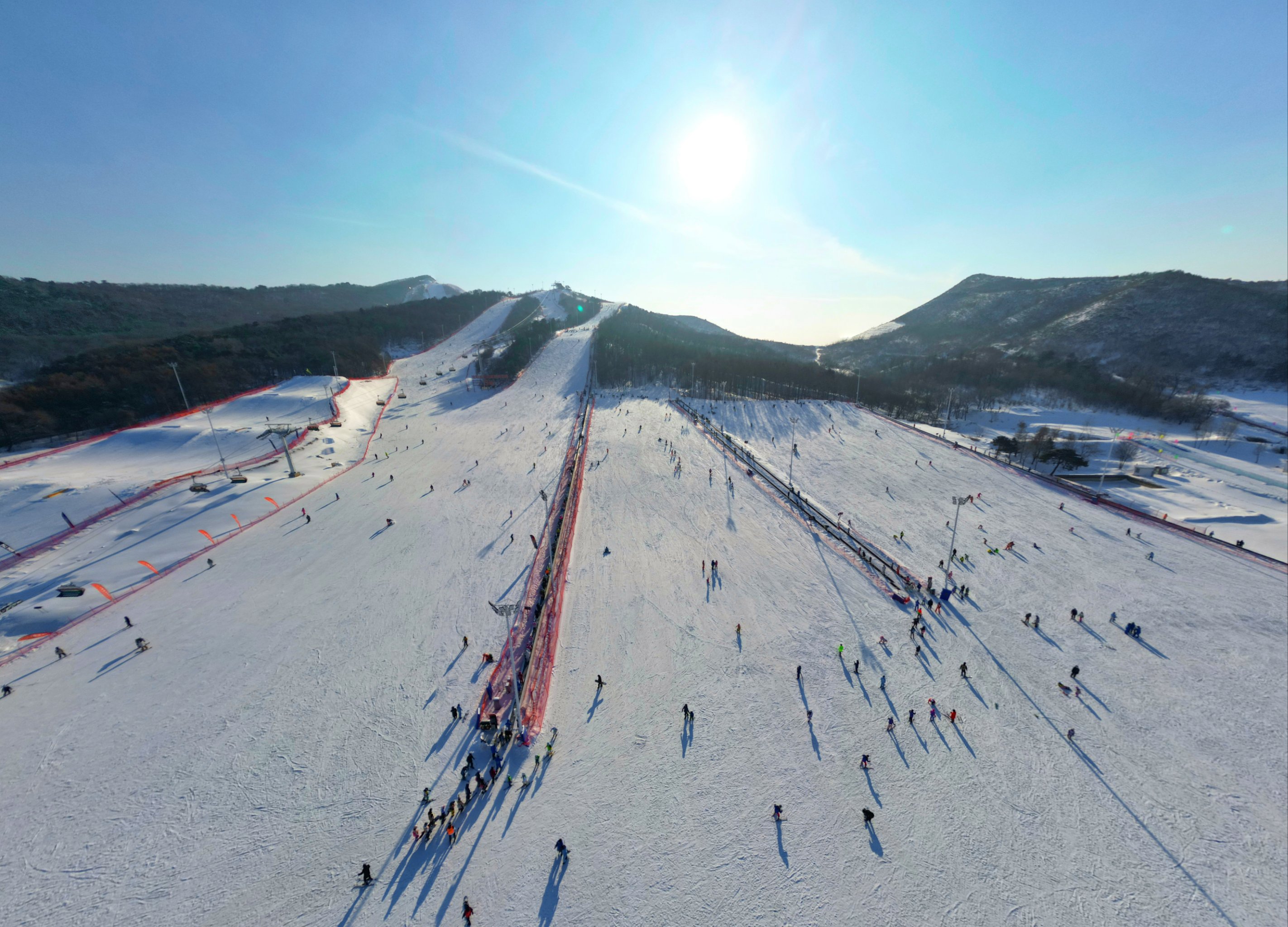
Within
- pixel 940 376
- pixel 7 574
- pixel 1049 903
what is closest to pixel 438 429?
pixel 7 574

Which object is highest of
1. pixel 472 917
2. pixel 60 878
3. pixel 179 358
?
pixel 179 358

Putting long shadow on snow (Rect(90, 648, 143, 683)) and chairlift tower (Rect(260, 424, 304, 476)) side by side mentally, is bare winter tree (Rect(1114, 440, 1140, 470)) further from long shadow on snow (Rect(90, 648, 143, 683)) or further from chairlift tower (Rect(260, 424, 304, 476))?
chairlift tower (Rect(260, 424, 304, 476))

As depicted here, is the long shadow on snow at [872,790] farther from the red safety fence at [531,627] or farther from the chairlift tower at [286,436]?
the chairlift tower at [286,436]

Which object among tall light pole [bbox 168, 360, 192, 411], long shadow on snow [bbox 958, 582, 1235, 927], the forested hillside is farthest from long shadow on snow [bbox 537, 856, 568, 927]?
the forested hillside

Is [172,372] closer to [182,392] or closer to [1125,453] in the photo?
[182,392]

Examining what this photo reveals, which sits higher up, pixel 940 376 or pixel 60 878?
pixel 940 376

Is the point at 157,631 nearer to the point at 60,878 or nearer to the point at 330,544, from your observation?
the point at 330,544

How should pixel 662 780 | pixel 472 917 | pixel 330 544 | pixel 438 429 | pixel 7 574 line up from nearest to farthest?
pixel 472 917
pixel 662 780
pixel 7 574
pixel 330 544
pixel 438 429
